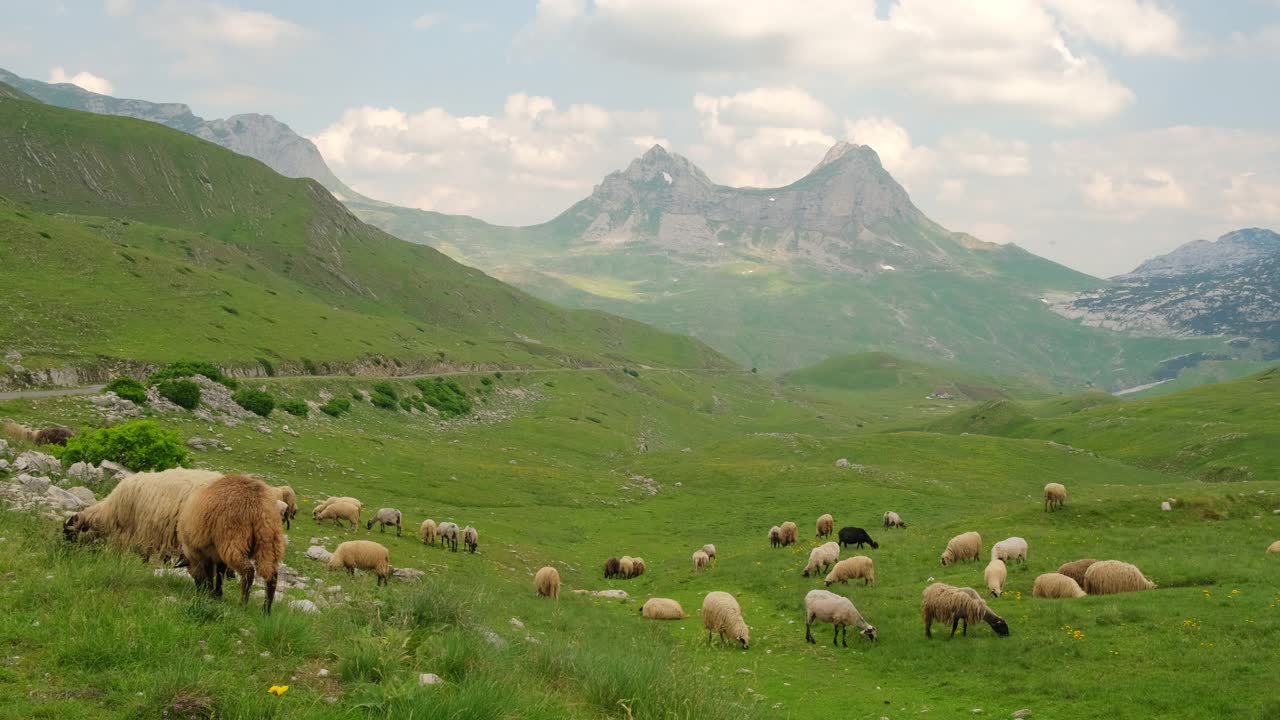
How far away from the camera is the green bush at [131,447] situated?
2707 cm

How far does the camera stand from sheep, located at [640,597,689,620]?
28.5m

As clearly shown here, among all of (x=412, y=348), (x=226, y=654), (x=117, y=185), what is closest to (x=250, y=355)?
(x=412, y=348)

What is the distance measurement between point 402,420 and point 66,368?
31.9 metres

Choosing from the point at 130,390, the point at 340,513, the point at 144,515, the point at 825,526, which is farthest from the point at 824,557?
the point at 130,390

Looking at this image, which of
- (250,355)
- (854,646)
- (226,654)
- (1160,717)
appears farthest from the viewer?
(250,355)

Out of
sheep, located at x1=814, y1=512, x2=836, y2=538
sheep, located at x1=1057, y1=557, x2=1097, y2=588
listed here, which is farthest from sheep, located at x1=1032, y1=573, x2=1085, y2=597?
sheep, located at x1=814, y1=512, x2=836, y2=538

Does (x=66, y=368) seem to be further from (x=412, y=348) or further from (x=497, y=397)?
(x=412, y=348)

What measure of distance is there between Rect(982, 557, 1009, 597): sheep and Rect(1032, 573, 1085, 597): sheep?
4.12ft

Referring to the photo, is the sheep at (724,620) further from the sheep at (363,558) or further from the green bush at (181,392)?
the green bush at (181,392)

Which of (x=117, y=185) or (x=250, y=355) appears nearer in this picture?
(x=250, y=355)

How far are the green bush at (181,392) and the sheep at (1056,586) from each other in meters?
51.9

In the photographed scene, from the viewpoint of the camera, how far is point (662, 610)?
28.7 metres

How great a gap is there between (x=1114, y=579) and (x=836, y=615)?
10771 mm

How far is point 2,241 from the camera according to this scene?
284 ft
